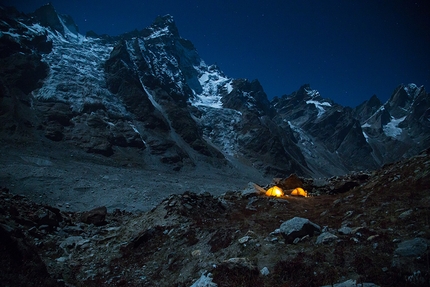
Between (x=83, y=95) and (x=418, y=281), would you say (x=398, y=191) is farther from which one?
(x=83, y=95)

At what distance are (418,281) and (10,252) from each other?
511 inches

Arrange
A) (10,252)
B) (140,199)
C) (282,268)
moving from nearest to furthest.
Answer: (282,268) < (10,252) < (140,199)

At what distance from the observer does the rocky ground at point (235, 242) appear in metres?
7.41

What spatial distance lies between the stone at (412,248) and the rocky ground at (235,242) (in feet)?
0.10

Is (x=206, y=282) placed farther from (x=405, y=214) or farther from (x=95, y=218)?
(x=95, y=218)

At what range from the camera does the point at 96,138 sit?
9888 cm

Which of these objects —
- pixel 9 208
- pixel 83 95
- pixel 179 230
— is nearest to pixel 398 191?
pixel 179 230

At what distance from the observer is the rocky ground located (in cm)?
741

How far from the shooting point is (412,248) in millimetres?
6957

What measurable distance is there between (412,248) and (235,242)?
646 centimetres

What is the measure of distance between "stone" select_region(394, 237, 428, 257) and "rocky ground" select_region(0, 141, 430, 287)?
3 centimetres

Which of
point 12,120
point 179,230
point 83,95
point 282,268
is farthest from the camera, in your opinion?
point 83,95

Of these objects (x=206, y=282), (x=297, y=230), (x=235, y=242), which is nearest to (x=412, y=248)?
(x=297, y=230)

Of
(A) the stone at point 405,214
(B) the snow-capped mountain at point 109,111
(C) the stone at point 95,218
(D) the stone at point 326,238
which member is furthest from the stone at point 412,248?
(B) the snow-capped mountain at point 109,111
